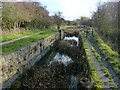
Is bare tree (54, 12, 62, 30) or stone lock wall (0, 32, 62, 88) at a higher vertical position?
bare tree (54, 12, 62, 30)

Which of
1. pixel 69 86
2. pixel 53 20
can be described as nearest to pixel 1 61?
pixel 69 86

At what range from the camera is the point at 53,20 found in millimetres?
87938

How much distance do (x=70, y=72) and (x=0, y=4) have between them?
14.1 m

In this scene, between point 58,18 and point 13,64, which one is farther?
point 58,18

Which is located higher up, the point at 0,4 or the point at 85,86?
the point at 0,4

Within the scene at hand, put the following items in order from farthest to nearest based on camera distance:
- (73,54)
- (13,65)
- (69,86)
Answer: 1. (73,54)
2. (13,65)
3. (69,86)

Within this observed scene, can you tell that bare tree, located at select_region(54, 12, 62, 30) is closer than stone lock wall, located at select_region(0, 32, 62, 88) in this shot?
No

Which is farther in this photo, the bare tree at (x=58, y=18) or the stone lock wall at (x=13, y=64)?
the bare tree at (x=58, y=18)

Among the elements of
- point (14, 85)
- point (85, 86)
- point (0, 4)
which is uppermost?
point (0, 4)

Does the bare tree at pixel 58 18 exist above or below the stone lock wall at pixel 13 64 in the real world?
above

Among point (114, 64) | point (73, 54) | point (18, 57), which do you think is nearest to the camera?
point (114, 64)

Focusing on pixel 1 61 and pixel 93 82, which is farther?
pixel 1 61

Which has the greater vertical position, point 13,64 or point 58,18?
point 58,18

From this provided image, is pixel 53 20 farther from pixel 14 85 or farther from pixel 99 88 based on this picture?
pixel 99 88
